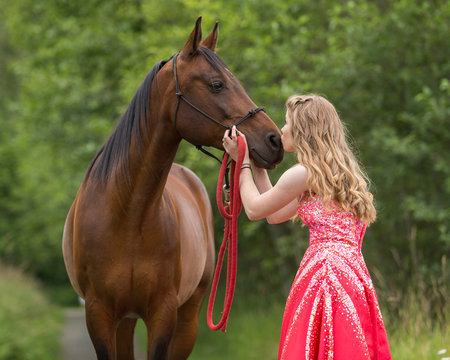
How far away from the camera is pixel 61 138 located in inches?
529

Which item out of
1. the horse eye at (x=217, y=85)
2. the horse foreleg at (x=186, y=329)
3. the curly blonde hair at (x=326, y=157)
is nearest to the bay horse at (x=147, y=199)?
the horse eye at (x=217, y=85)

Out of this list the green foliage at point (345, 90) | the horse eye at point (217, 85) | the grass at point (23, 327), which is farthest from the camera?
the grass at point (23, 327)

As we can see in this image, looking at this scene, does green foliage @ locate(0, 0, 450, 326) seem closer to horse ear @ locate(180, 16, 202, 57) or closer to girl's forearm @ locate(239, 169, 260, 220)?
horse ear @ locate(180, 16, 202, 57)

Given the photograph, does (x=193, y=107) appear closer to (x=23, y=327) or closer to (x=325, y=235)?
(x=325, y=235)

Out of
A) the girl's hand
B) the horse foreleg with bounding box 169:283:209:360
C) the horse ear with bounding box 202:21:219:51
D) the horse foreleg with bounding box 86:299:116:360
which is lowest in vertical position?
the horse foreleg with bounding box 86:299:116:360

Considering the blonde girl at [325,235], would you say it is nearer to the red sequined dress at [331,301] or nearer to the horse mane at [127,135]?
the red sequined dress at [331,301]

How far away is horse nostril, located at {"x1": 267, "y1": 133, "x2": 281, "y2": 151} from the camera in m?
2.95

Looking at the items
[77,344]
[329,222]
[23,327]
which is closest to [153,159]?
[329,222]

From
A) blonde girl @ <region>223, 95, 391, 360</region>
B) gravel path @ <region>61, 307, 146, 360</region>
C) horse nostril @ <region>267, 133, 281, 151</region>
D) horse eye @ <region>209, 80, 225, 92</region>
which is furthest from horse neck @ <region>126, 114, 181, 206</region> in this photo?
gravel path @ <region>61, 307, 146, 360</region>

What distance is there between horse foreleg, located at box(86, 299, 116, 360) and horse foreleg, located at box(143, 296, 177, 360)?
8.7 inches

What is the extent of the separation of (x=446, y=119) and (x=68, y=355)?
6.87 metres

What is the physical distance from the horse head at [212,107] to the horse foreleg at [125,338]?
5.04 feet

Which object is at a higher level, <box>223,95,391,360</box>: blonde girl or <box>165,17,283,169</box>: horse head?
<box>165,17,283,169</box>: horse head

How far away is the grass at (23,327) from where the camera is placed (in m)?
6.84
